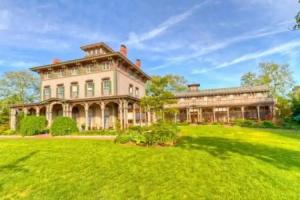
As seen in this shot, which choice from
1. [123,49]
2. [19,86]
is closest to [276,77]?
[123,49]

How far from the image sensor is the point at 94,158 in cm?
786

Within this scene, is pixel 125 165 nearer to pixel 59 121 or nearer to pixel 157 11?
pixel 59 121

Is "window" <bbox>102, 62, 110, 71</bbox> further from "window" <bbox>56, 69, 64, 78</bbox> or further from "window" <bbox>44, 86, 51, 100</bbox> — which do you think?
"window" <bbox>44, 86, 51, 100</bbox>

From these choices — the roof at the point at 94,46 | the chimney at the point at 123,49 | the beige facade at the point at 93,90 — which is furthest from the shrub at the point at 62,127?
the chimney at the point at 123,49

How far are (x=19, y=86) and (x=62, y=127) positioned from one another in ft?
111

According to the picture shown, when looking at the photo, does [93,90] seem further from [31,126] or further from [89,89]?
[31,126]

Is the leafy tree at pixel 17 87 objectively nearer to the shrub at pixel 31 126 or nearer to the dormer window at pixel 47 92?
the dormer window at pixel 47 92

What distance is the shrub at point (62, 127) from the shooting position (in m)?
16.3

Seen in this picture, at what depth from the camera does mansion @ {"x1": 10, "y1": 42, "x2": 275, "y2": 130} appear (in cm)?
2227

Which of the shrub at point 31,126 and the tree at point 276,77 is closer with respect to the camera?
the shrub at point 31,126

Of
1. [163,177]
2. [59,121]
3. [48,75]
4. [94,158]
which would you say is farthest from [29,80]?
[163,177]

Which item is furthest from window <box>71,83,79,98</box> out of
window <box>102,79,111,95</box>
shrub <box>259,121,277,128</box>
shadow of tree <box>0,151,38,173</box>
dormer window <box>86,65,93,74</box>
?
shrub <box>259,121,277,128</box>

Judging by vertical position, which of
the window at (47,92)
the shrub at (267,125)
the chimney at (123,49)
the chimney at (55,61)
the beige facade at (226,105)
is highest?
the chimney at (123,49)

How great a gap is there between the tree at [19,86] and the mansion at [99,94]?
18222mm
